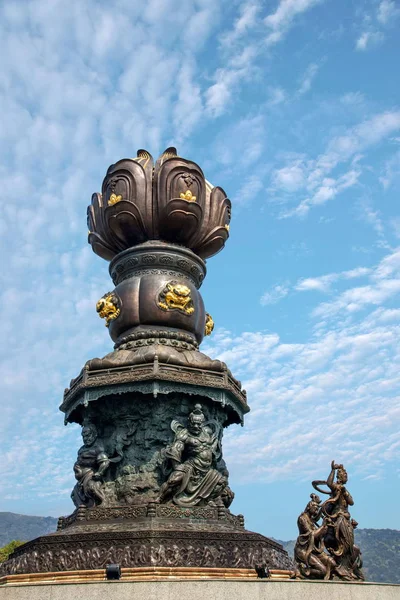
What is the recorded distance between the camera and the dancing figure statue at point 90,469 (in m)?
14.2

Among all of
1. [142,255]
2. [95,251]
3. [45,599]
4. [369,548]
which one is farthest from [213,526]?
[369,548]

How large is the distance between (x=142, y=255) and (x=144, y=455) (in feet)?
18.7

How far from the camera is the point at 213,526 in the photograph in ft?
44.2

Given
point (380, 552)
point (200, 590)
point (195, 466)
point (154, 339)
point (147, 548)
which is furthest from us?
point (380, 552)

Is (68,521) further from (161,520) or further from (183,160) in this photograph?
(183,160)

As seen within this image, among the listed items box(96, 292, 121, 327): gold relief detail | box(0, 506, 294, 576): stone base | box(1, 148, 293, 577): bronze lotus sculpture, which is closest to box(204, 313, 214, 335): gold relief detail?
box(1, 148, 293, 577): bronze lotus sculpture

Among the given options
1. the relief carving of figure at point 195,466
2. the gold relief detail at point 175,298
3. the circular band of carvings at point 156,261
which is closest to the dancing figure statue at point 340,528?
the relief carving of figure at point 195,466

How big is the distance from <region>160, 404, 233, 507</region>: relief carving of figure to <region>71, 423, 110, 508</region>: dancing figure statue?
5.26ft

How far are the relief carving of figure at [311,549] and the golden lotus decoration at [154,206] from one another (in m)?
8.72

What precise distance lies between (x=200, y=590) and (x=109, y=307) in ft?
28.8

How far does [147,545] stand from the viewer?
40.0 ft

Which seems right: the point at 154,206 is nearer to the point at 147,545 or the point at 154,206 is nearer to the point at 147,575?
the point at 147,545

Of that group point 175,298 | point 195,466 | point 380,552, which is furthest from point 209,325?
point 380,552

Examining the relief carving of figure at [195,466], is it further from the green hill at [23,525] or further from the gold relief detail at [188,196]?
the green hill at [23,525]
